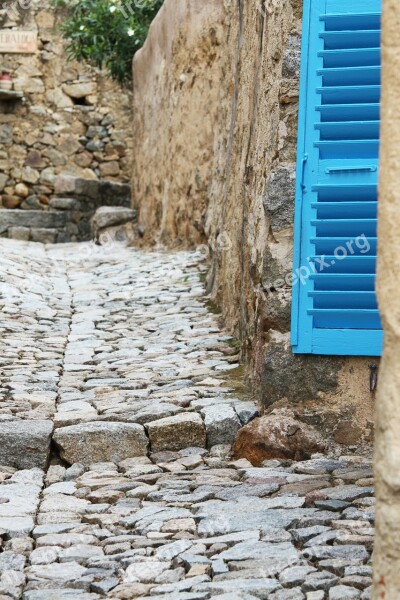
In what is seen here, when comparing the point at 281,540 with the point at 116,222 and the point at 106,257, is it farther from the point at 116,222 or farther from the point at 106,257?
the point at 116,222

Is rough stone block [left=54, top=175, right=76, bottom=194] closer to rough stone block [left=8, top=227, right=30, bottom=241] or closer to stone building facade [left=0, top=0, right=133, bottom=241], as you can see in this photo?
rough stone block [left=8, top=227, right=30, bottom=241]

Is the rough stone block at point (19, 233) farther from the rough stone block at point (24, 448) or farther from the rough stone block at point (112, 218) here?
the rough stone block at point (24, 448)

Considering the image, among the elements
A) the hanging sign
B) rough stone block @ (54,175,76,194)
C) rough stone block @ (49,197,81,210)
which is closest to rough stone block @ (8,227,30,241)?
Result: rough stone block @ (49,197,81,210)

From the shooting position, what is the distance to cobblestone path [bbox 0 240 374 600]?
3.07 m

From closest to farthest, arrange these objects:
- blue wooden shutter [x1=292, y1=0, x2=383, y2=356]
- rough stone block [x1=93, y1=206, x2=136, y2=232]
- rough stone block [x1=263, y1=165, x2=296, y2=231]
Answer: blue wooden shutter [x1=292, y1=0, x2=383, y2=356], rough stone block [x1=263, y1=165, x2=296, y2=231], rough stone block [x1=93, y1=206, x2=136, y2=232]

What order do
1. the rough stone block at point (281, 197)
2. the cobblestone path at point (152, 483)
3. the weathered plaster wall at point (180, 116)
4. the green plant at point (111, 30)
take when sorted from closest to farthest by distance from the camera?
the cobblestone path at point (152, 483)
the rough stone block at point (281, 197)
the weathered plaster wall at point (180, 116)
the green plant at point (111, 30)

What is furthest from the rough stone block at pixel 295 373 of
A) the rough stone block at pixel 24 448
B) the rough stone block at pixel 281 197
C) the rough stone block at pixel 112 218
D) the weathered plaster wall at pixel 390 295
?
the rough stone block at pixel 112 218

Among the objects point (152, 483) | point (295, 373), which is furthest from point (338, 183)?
point (152, 483)

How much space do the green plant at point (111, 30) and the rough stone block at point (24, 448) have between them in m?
9.44

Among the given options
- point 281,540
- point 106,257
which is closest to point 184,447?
point 281,540

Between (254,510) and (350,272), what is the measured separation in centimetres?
122

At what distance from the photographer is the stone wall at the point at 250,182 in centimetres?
454

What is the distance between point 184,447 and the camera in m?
4.66

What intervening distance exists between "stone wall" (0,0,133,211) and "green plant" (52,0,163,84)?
3.58ft
